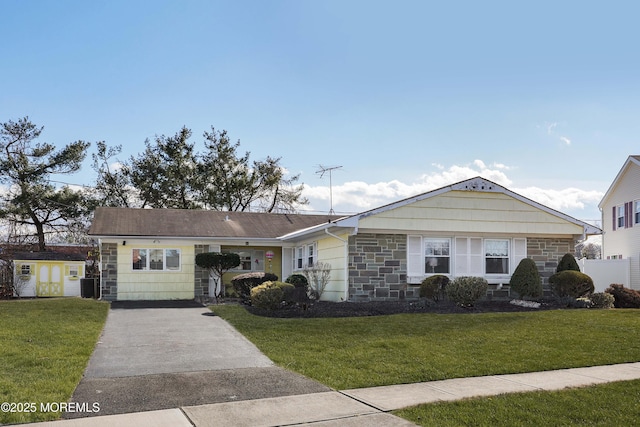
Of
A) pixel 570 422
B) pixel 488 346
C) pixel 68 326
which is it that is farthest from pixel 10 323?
pixel 570 422

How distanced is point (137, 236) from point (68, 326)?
366 inches

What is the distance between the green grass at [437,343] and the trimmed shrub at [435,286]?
9.27 ft

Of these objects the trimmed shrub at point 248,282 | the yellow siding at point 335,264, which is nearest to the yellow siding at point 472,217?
the yellow siding at point 335,264

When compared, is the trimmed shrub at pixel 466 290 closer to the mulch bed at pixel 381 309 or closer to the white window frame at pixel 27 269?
the mulch bed at pixel 381 309

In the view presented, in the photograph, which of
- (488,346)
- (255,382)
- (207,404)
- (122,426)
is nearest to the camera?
(122,426)

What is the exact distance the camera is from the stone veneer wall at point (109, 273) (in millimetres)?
22047

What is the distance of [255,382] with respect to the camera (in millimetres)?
8172

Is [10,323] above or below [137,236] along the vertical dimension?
below

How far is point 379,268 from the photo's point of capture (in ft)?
60.7

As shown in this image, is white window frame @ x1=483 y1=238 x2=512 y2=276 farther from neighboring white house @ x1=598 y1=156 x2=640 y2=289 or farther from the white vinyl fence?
neighboring white house @ x1=598 y1=156 x2=640 y2=289

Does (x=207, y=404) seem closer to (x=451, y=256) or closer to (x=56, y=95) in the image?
(x=451, y=256)

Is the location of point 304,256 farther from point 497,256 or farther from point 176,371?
point 176,371

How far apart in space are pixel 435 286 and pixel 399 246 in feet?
5.69

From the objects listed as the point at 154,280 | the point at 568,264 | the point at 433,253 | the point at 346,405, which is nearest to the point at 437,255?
the point at 433,253
